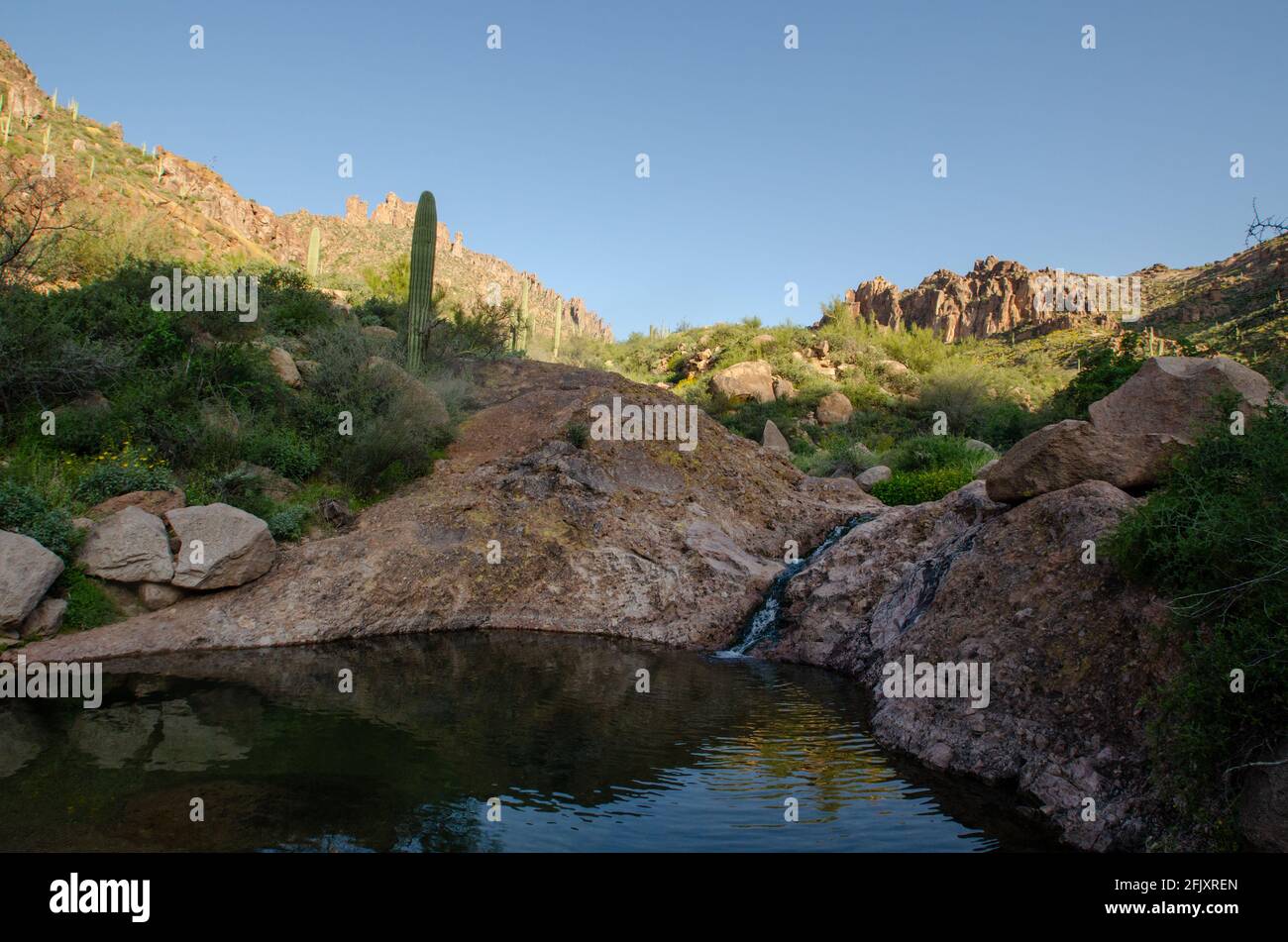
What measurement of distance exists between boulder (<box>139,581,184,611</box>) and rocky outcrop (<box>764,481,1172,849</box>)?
804cm

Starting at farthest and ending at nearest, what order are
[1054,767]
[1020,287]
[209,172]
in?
[1020,287] → [209,172] → [1054,767]

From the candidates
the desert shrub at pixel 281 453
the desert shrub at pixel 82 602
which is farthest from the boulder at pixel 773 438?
the desert shrub at pixel 82 602

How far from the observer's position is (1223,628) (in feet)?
15.2

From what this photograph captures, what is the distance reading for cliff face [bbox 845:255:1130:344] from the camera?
151 feet

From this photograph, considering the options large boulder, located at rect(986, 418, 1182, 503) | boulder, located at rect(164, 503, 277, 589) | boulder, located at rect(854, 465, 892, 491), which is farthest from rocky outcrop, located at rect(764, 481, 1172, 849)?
boulder, located at rect(854, 465, 892, 491)

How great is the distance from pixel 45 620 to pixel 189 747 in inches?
154

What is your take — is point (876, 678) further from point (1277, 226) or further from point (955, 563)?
point (1277, 226)

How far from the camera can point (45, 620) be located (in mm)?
8375

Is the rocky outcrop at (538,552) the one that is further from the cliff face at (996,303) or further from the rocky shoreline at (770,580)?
the cliff face at (996,303)

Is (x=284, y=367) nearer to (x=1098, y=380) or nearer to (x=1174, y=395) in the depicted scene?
(x=1174, y=395)

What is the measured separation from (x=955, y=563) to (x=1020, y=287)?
51851mm

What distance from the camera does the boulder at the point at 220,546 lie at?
9.50 m

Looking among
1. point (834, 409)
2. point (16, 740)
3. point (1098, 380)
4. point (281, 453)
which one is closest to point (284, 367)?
point (281, 453)
